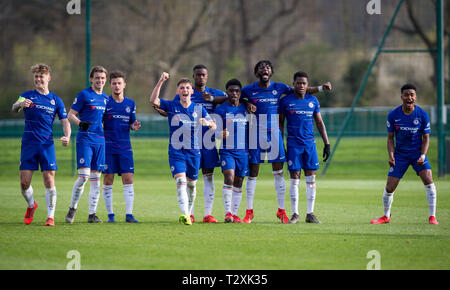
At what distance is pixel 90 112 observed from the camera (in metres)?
10.8

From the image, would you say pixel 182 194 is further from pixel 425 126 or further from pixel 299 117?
pixel 425 126

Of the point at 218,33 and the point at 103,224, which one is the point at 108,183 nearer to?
the point at 103,224

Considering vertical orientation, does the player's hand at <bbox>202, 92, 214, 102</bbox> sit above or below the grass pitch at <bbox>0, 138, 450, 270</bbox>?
above

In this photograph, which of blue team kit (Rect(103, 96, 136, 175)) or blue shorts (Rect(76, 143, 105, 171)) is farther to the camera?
blue team kit (Rect(103, 96, 136, 175))

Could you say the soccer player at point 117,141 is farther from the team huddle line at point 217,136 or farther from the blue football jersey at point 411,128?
the blue football jersey at point 411,128

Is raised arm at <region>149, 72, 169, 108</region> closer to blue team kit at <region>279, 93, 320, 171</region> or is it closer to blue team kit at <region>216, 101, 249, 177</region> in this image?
blue team kit at <region>216, 101, 249, 177</region>

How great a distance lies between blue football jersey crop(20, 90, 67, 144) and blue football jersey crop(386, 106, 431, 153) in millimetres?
5206

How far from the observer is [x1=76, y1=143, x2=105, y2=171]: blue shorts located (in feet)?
35.0

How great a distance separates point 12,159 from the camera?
88.5 ft

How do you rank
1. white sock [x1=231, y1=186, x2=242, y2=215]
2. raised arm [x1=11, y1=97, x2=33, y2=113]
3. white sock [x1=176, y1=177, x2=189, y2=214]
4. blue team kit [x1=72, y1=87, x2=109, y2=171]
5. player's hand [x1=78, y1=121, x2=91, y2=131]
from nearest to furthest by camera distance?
raised arm [x1=11, y1=97, x2=33, y2=113]
white sock [x1=176, y1=177, x2=189, y2=214]
player's hand [x1=78, y1=121, x2=91, y2=131]
blue team kit [x1=72, y1=87, x2=109, y2=171]
white sock [x1=231, y1=186, x2=242, y2=215]

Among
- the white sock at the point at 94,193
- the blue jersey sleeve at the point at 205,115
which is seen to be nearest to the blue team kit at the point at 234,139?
the blue jersey sleeve at the point at 205,115

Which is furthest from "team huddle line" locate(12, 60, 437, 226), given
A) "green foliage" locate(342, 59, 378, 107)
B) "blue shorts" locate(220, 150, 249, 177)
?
"green foliage" locate(342, 59, 378, 107)
